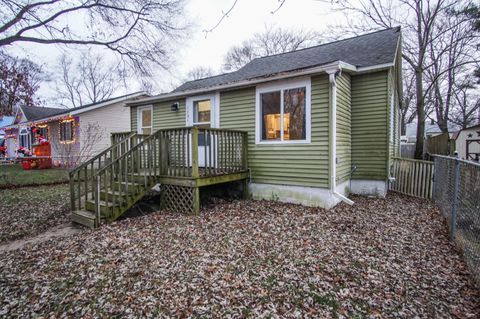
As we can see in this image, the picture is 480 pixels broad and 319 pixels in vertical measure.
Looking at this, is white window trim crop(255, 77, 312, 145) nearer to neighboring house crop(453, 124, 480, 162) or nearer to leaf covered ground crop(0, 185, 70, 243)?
leaf covered ground crop(0, 185, 70, 243)

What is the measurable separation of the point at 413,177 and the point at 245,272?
728cm

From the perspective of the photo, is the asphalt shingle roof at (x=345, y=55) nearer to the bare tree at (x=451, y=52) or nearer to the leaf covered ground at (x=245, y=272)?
the bare tree at (x=451, y=52)

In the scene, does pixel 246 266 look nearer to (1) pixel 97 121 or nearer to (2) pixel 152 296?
(2) pixel 152 296

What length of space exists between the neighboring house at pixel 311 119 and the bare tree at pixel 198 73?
83.5 feet

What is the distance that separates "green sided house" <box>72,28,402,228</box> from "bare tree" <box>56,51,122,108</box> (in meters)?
28.7

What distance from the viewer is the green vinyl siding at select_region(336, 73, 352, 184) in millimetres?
6715

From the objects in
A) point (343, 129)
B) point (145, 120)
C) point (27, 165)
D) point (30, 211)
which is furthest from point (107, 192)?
point (27, 165)

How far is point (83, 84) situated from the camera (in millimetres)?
33312

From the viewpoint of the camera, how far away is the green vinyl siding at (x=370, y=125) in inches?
298

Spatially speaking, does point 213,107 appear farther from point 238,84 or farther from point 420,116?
point 420,116

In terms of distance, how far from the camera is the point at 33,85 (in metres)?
27.3

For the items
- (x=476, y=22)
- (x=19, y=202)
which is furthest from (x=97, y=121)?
(x=476, y=22)

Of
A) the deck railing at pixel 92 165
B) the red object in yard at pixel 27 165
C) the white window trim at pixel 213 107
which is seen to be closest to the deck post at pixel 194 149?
the deck railing at pixel 92 165

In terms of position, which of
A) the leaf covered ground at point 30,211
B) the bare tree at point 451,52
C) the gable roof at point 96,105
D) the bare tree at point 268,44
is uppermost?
the bare tree at point 268,44
